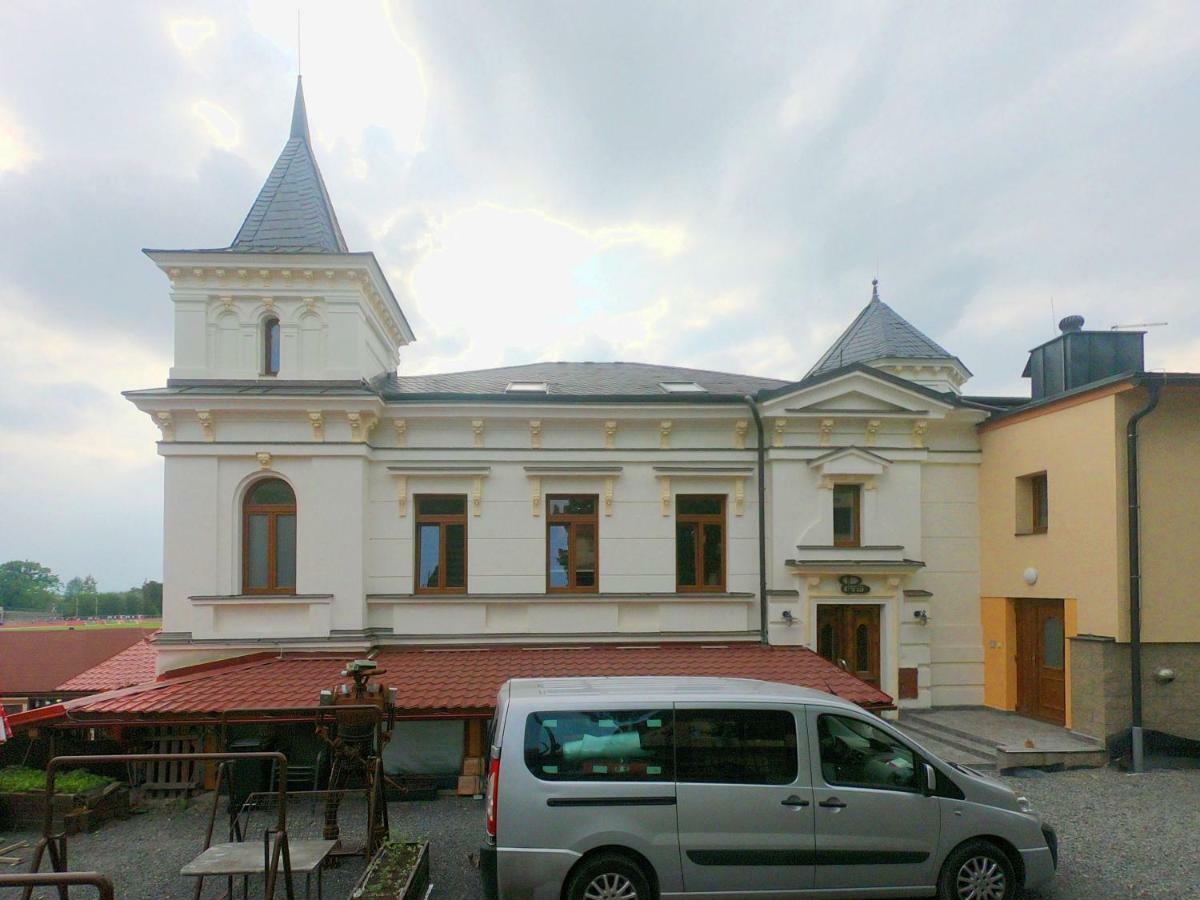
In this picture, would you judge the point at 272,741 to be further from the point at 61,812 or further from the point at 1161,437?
the point at 1161,437

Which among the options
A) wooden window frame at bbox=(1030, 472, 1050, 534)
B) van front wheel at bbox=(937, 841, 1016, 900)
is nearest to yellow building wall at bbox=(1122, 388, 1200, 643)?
wooden window frame at bbox=(1030, 472, 1050, 534)

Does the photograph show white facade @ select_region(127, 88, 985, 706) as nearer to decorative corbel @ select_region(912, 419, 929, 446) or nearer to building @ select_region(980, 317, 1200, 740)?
decorative corbel @ select_region(912, 419, 929, 446)

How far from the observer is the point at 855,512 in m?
12.4

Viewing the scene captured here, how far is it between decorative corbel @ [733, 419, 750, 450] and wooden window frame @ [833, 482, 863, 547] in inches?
71.8

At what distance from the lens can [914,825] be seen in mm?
5766

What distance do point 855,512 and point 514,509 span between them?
6.11 m

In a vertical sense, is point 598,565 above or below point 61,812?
above

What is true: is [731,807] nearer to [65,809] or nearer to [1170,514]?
[65,809]

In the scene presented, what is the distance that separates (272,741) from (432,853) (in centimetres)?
355

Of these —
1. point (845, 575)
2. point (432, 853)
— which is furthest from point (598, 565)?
point (432, 853)

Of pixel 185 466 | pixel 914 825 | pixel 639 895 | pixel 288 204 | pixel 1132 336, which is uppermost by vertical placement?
pixel 288 204

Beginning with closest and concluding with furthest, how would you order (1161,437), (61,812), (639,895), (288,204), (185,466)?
1. (639,895)
2. (61,812)
3. (1161,437)
4. (185,466)
5. (288,204)

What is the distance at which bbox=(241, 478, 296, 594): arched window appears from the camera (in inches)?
451

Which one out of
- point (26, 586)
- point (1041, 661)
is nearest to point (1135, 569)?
point (1041, 661)
